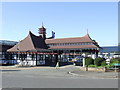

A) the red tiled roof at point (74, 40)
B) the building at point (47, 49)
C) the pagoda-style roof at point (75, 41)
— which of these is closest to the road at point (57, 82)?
the building at point (47, 49)

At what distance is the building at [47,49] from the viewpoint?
41.3 metres

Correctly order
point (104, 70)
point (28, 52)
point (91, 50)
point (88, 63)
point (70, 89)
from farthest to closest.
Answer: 1. point (91, 50)
2. point (28, 52)
3. point (88, 63)
4. point (104, 70)
5. point (70, 89)

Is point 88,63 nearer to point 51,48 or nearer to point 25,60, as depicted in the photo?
point 25,60

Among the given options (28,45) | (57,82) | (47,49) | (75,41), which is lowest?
(57,82)

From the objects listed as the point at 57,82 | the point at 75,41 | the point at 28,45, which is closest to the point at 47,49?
the point at 28,45

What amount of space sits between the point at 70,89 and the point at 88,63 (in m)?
18.2

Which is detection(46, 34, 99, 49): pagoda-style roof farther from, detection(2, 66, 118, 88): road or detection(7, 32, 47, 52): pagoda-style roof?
detection(2, 66, 118, 88): road

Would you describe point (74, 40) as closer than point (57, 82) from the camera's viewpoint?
No

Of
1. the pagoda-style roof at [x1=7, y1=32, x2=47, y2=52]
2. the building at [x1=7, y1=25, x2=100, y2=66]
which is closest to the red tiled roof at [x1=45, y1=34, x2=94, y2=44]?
the building at [x1=7, y1=25, x2=100, y2=66]

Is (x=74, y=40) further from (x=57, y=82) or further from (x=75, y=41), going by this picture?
(x=57, y=82)

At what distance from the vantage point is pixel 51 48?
48.9 m

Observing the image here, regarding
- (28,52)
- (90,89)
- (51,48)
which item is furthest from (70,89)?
(51,48)

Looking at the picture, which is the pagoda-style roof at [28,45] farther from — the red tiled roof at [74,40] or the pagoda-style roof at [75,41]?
the red tiled roof at [74,40]

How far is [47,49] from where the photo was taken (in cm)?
4731
